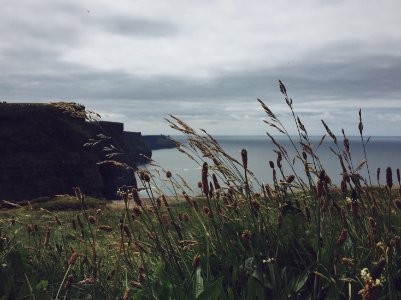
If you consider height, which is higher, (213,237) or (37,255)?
(213,237)

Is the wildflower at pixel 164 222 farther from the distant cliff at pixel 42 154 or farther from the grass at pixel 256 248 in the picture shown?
the distant cliff at pixel 42 154

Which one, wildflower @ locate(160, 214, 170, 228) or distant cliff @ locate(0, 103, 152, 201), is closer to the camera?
wildflower @ locate(160, 214, 170, 228)

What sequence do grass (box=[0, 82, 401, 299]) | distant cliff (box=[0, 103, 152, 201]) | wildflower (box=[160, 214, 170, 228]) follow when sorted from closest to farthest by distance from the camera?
grass (box=[0, 82, 401, 299]) < wildflower (box=[160, 214, 170, 228]) < distant cliff (box=[0, 103, 152, 201])

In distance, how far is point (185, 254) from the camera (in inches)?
154

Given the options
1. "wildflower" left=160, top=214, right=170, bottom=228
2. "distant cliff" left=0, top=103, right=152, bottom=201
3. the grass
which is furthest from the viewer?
"distant cliff" left=0, top=103, right=152, bottom=201

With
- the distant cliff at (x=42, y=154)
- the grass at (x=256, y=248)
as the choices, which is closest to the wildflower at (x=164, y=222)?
the grass at (x=256, y=248)

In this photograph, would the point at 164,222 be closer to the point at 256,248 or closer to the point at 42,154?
the point at 256,248

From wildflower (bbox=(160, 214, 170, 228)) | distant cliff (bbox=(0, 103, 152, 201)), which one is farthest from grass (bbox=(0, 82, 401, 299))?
distant cliff (bbox=(0, 103, 152, 201))

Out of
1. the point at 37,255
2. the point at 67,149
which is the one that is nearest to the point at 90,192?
the point at 67,149

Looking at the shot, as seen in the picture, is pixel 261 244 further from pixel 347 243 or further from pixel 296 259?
pixel 347 243

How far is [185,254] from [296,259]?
38.8 inches

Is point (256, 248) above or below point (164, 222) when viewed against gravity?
below

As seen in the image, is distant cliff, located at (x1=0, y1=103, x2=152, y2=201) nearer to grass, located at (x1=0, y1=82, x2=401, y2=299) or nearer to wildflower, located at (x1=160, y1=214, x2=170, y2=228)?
grass, located at (x1=0, y1=82, x2=401, y2=299)

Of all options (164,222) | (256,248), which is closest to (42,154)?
(164,222)
